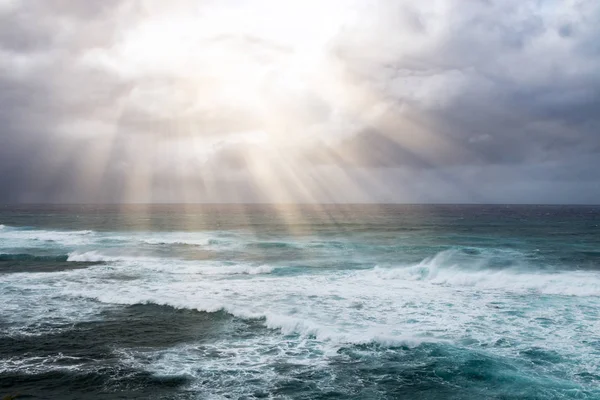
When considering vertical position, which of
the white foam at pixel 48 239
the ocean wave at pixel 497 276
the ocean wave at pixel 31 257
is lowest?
the ocean wave at pixel 31 257

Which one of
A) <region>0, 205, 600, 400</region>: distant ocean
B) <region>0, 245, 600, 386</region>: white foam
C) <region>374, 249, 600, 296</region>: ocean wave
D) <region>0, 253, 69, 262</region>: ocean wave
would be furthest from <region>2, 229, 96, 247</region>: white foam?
<region>374, 249, 600, 296</region>: ocean wave

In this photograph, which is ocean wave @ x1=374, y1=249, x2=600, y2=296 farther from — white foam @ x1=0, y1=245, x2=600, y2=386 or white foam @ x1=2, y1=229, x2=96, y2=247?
white foam @ x1=2, y1=229, x2=96, y2=247

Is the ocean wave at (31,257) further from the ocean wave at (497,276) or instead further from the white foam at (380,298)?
the ocean wave at (497,276)

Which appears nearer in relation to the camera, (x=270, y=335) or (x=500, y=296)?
(x=270, y=335)

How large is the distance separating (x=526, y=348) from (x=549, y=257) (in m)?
31.6

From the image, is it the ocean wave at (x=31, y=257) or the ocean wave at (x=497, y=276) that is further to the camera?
the ocean wave at (x=31, y=257)

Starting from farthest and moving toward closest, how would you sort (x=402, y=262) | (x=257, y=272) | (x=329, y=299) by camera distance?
(x=402, y=262) < (x=257, y=272) < (x=329, y=299)

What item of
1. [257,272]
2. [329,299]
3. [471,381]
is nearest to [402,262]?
[257,272]

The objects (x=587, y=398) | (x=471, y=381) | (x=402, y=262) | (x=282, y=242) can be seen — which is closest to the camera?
(x=587, y=398)

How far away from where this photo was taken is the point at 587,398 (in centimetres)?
1255

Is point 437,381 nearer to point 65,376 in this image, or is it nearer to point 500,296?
point 65,376

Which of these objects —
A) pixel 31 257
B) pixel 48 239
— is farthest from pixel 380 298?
pixel 48 239

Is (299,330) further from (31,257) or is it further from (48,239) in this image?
(48,239)

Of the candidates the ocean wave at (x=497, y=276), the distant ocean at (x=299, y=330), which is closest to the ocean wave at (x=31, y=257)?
the distant ocean at (x=299, y=330)
